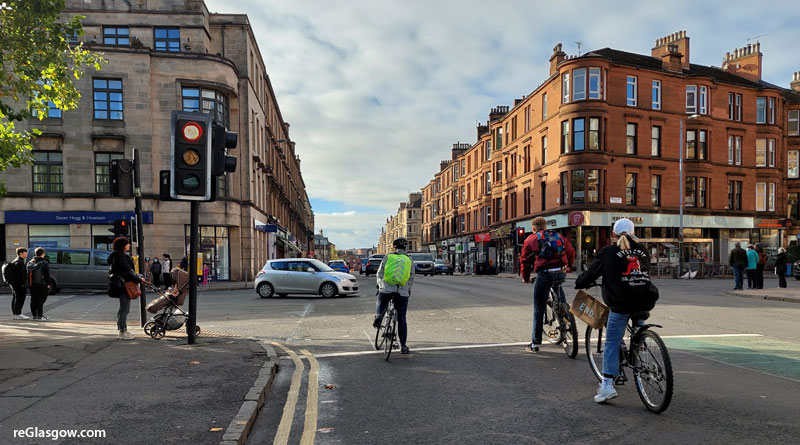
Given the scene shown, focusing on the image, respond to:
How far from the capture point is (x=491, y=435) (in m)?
4.21

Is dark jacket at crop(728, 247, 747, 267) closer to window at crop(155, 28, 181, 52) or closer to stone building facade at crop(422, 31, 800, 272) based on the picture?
stone building facade at crop(422, 31, 800, 272)

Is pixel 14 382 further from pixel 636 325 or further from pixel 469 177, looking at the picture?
pixel 469 177

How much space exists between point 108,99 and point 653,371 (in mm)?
30972

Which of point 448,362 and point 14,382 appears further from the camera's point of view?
point 448,362

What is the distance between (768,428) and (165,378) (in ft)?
19.5

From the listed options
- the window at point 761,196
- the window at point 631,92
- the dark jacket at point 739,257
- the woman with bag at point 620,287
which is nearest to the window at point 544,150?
the window at point 631,92

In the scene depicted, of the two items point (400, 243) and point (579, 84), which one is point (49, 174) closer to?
point (400, 243)

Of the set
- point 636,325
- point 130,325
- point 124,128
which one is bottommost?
point 130,325

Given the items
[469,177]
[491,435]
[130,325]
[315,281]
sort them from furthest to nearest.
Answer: [469,177], [315,281], [130,325], [491,435]

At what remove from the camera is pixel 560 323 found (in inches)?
297

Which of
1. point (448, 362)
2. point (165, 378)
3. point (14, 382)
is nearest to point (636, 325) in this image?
point (448, 362)

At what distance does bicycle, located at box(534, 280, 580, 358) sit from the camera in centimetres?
722

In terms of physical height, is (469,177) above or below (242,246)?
above

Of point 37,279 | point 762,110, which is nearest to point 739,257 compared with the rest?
point 37,279
